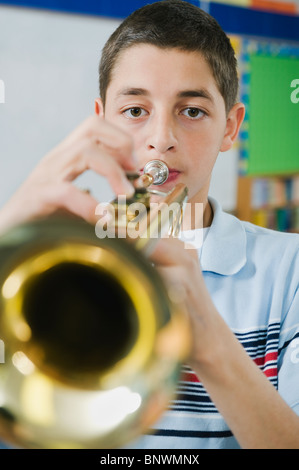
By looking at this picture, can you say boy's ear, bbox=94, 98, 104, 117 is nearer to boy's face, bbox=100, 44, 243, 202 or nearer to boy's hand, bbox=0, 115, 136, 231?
boy's face, bbox=100, 44, 243, 202

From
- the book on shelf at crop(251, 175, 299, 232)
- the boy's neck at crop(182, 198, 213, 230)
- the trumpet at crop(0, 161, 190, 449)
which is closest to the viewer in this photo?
the trumpet at crop(0, 161, 190, 449)

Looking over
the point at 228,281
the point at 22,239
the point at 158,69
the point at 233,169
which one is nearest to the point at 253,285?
the point at 228,281

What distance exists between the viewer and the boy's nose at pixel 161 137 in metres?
0.93

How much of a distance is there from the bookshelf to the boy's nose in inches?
99.0

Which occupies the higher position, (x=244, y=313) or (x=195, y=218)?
(x=195, y=218)

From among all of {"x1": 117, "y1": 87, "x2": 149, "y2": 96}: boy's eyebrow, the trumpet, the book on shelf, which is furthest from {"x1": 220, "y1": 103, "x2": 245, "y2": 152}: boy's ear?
the book on shelf

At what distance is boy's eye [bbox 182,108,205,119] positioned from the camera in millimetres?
968

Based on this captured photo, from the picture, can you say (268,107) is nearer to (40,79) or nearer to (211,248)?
(40,79)

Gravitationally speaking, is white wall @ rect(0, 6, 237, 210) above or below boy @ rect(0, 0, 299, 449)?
above

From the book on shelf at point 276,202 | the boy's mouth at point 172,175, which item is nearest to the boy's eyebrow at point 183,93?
the boy's mouth at point 172,175

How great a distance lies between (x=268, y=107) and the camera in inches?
132

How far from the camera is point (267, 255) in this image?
1.07m

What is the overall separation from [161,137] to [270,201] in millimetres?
2855

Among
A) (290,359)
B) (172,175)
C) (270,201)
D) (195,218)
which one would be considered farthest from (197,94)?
(270,201)
